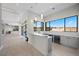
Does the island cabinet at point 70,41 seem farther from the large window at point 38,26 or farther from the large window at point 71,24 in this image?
the large window at point 38,26

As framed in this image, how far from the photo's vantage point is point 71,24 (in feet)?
23.6

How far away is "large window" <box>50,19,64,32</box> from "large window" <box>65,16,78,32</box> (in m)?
0.67

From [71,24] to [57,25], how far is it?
208cm

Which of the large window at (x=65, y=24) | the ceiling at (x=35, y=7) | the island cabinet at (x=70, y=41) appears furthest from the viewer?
the large window at (x=65, y=24)

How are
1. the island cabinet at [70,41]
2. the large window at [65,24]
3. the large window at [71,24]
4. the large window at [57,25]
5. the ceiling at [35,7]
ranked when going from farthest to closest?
1. the large window at [57,25]
2. the large window at [65,24]
3. the large window at [71,24]
4. the ceiling at [35,7]
5. the island cabinet at [70,41]

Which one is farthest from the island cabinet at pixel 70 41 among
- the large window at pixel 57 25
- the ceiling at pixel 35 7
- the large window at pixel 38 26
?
the large window at pixel 38 26

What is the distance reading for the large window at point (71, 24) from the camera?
22.0 ft

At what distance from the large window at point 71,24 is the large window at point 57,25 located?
0.67m

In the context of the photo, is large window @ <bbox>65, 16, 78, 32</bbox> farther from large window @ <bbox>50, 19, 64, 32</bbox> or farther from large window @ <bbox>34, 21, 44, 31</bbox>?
large window @ <bbox>34, 21, 44, 31</bbox>

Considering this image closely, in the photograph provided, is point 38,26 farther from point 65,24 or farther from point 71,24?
point 71,24

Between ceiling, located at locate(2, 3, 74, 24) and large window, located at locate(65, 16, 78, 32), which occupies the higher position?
ceiling, located at locate(2, 3, 74, 24)

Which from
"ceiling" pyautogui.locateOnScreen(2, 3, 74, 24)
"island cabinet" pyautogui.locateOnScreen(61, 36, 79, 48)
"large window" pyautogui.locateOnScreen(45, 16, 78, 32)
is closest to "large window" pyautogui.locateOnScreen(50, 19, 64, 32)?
"large window" pyautogui.locateOnScreen(45, 16, 78, 32)

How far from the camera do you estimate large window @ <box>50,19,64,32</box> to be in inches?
329

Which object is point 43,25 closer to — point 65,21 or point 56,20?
point 56,20
